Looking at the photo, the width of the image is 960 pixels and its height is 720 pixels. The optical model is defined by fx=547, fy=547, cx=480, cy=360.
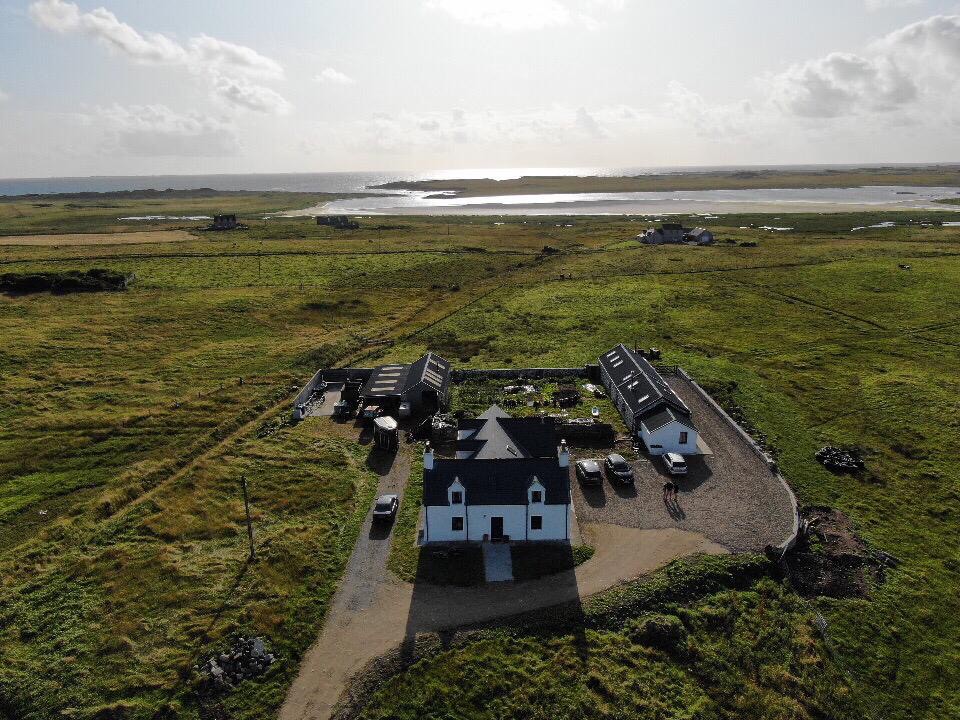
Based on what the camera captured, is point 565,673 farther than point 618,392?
No

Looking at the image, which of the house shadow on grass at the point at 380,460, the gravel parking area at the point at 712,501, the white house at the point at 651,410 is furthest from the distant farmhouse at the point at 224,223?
the gravel parking area at the point at 712,501

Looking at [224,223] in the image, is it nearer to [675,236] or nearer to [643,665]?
[675,236]

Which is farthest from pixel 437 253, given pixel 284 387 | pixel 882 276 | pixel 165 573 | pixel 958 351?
pixel 165 573

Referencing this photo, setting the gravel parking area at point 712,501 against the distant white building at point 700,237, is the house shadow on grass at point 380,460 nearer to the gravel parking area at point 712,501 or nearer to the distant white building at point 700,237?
the gravel parking area at point 712,501

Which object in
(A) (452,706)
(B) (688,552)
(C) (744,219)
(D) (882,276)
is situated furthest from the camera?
(C) (744,219)

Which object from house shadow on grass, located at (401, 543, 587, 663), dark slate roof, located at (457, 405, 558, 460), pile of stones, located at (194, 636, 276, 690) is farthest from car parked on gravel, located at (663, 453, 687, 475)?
pile of stones, located at (194, 636, 276, 690)

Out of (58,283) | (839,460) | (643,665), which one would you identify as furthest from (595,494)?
(58,283)

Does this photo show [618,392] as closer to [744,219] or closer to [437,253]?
[437,253]
